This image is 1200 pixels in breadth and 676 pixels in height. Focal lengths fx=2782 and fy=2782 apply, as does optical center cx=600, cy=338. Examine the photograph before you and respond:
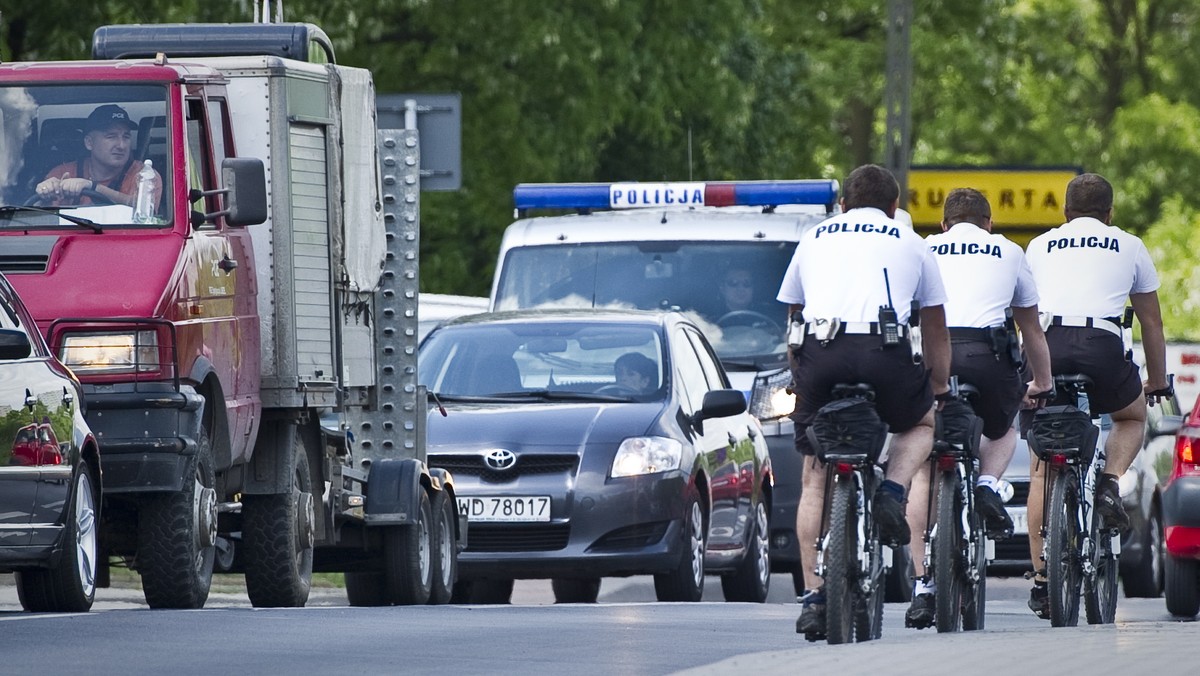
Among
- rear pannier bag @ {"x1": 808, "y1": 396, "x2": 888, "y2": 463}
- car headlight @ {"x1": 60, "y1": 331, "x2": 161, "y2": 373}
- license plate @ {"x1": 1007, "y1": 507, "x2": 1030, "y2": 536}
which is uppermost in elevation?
car headlight @ {"x1": 60, "y1": 331, "x2": 161, "y2": 373}

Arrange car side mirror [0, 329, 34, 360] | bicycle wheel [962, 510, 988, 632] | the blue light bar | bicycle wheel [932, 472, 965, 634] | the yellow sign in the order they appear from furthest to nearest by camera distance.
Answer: the yellow sign
the blue light bar
bicycle wheel [962, 510, 988, 632]
car side mirror [0, 329, 34, 360]
bicycle wheel [932, 472, 965, 634]

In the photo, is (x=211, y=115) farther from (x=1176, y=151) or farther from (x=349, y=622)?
(x=1176, y=151)

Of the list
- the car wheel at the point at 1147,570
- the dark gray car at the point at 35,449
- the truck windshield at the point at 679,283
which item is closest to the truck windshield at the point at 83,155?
the dark gray car at the point at 35,449

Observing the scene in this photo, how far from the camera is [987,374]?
10.8 meters

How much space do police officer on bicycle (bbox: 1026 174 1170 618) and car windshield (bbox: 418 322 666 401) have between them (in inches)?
147

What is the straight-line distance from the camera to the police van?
720 inches

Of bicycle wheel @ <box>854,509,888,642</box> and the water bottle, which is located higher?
the water bottle

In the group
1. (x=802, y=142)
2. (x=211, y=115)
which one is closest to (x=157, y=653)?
(x=211, y=115)

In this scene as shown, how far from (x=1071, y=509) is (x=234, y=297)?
12.4ft

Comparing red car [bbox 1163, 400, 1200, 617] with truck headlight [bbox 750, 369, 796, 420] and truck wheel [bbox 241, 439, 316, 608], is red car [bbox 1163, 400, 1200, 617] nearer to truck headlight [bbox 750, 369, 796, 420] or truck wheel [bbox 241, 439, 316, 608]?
truck headlight [bbox 750, 369, 796, 420]

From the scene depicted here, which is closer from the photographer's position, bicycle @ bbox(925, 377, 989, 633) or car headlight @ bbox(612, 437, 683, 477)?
bicycle @ bbox(925, 377, 989, 633)

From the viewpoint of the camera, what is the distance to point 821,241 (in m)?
9.55

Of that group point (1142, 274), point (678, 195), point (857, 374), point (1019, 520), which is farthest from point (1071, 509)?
point (678, 195)

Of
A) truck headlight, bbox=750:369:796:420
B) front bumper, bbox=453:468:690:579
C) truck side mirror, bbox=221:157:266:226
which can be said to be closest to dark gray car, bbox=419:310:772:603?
front bumper, bbox=453:468:690:579
